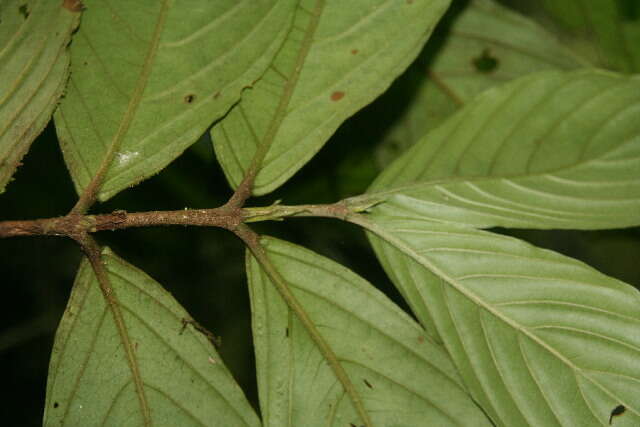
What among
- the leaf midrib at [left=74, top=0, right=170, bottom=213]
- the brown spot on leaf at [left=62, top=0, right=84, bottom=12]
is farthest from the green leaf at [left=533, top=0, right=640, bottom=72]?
the brown spot on leaf at [left=62, top=0, right=84, bottom=12]

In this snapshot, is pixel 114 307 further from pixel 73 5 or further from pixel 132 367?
pixel 73 5

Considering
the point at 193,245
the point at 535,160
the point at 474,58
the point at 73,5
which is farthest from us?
the point at 193,245

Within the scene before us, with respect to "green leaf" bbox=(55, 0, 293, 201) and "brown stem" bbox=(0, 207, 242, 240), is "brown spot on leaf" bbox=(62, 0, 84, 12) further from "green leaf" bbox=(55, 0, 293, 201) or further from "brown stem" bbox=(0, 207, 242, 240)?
"brown stem" bbox=(0, 207, 242, 240)

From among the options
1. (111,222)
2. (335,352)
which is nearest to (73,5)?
(111,222)

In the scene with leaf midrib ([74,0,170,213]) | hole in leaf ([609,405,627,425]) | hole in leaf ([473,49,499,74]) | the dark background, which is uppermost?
hole in leaf ([473,49,499,74])

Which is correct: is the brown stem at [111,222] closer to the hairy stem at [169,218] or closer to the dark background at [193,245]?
the hairy stem at [169,218]

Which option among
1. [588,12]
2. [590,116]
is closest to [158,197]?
[590,116]

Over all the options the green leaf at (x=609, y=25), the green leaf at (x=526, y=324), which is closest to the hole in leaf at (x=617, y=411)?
the green leaf at (x=526, y=324)
